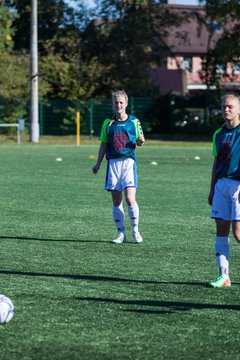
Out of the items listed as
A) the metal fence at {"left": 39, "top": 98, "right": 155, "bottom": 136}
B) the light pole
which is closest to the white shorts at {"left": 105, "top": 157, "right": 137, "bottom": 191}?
the light pole

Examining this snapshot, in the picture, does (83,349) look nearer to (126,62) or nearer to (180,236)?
(180,236)

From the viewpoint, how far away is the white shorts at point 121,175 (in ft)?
39.1

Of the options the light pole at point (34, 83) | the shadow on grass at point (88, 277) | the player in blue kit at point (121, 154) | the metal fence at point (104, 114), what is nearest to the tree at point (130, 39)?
the metal fence at point (104, 114)

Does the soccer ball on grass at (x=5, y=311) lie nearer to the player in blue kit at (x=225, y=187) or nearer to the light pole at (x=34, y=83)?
the player in blue kit at (x=225, y=187)

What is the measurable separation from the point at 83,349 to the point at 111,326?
730mm

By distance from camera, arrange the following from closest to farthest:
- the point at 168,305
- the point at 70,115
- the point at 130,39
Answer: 1. the point at 168,305
2. the point at 70,115
3. the point at 130,39

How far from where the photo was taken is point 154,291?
834cm

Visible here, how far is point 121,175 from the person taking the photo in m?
11.9

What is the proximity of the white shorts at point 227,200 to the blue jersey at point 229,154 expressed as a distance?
7cm

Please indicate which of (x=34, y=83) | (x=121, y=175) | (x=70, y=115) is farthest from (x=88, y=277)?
(x=70, y=115)

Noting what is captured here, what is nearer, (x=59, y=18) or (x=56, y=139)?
(x=56, y=139)

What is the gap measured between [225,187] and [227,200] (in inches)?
4.8

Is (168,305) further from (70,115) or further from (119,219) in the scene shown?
(70,115)

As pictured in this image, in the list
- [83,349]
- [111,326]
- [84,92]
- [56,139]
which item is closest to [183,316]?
[111,326]
